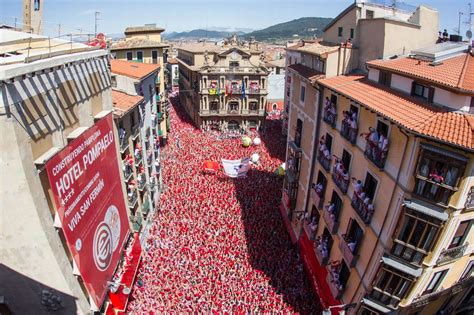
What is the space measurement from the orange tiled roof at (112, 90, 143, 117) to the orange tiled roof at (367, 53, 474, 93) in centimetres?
→ 1530

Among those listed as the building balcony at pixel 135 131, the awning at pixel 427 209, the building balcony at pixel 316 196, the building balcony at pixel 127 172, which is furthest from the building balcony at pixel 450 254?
the building balcony at pixel 135 131

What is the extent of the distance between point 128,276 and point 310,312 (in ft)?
39.5

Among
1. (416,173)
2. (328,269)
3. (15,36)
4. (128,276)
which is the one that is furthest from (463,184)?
(15,36)

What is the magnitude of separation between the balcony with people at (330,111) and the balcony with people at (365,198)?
4.89 m

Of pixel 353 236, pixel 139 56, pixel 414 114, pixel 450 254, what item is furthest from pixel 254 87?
pixel 450 254

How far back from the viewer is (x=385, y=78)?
1883 centimetres

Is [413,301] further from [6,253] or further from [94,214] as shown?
[6,253]

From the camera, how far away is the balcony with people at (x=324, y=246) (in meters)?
22.1

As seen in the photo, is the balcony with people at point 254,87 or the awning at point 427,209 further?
the balcony with people at point 254,87

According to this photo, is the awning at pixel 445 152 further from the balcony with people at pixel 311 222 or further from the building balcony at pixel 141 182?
the building balcony at pixel 141 182

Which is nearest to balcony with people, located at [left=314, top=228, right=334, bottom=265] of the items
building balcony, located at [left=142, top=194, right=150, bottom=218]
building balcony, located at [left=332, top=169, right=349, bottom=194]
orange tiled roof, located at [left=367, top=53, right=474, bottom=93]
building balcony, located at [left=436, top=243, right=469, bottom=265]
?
building balcony, located at [left=332, top=169, right=349, bottom=194]

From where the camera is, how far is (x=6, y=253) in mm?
11898

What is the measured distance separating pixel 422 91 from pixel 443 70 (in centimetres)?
123

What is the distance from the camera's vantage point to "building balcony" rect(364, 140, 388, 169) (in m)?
15.7
